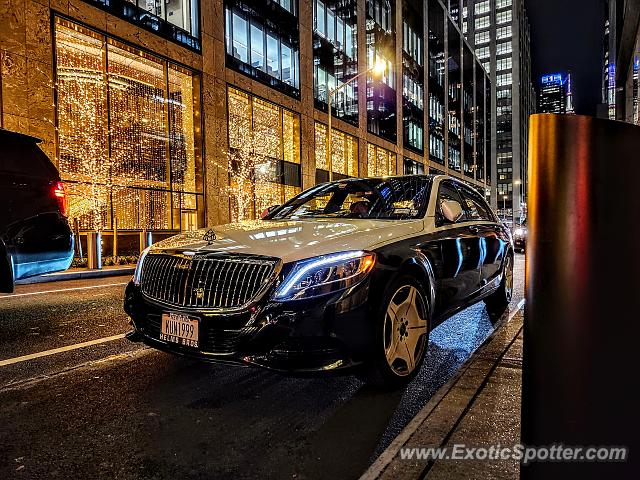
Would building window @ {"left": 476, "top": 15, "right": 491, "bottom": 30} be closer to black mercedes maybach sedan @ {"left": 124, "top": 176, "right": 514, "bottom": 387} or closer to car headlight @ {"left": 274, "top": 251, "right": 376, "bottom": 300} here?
black mercedes maybach sedan @ {"left": 124, "top": 176, "right": 514, "bottom": 387}

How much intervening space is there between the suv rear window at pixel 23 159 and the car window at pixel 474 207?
5.05 m

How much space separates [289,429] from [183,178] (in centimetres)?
1707

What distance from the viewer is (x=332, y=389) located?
354 cm

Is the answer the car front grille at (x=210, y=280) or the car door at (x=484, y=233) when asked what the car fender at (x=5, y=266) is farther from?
the car door at (x=484, y=233)

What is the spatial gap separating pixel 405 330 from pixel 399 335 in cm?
11

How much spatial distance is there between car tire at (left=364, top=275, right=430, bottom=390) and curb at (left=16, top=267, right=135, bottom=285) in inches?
336

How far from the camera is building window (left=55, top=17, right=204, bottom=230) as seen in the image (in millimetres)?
14617

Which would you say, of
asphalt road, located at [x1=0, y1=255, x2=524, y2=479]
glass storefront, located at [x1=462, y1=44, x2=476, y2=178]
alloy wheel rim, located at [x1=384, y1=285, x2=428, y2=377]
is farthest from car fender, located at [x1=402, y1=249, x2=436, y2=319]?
glass storefront, located at [x1=462, y1=44, x2=476, y2=178]

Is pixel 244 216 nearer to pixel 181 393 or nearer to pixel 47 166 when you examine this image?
pixel 47 166

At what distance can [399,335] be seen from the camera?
11.3 ft

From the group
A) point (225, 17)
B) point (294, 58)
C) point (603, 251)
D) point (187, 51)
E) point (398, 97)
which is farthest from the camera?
point (398, 97)

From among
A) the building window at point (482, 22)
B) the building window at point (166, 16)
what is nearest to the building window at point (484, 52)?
the building window at point (482, 22)

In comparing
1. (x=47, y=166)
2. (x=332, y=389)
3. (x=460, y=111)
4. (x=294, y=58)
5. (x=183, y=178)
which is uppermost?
(x=460, y=111)

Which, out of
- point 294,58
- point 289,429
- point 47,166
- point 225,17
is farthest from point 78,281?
point 294,58
